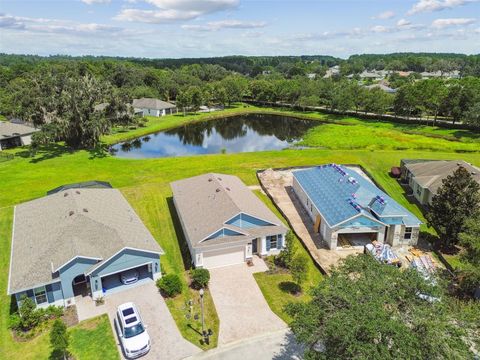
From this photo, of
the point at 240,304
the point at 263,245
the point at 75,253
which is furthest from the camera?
the point at 263,245

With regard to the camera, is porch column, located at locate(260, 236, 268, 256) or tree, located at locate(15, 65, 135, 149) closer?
porch column, located at locate(260, 236, 268, 256)

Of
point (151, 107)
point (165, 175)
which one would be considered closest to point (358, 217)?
point (165, 175)

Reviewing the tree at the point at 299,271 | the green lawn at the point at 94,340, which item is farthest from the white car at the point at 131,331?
the tree at the point at 299,271

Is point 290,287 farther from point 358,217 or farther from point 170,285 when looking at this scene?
point 358,217

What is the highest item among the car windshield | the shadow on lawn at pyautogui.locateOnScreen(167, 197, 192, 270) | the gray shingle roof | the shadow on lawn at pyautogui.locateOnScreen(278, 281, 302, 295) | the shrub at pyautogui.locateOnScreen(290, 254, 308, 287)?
the gray shingle roof

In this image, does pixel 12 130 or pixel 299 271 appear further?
pixel 12 130

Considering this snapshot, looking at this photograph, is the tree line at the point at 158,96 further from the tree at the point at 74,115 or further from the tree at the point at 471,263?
the tree at the point at 471,263

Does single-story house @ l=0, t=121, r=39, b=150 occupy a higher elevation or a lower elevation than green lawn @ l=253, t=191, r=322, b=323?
higher

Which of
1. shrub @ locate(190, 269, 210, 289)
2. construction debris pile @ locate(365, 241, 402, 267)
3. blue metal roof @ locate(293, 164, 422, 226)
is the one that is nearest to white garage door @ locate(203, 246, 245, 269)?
shrub @ locate(190, 269, 210, 289)

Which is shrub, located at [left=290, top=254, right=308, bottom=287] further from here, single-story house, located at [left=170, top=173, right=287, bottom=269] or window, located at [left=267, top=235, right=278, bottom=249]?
window, located at [left=267, top=235, right=278, bottom=249]
